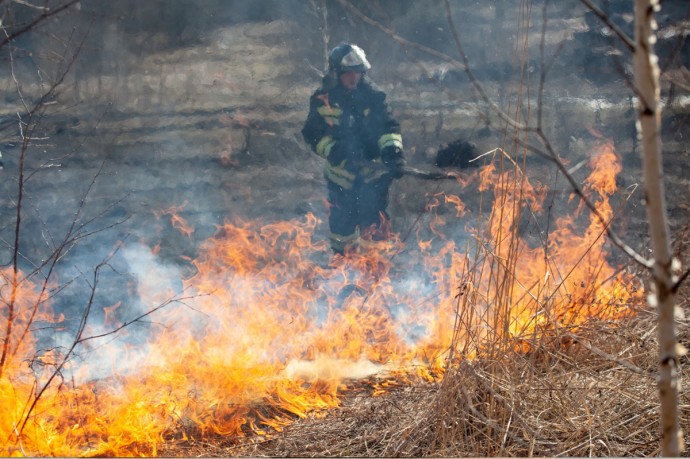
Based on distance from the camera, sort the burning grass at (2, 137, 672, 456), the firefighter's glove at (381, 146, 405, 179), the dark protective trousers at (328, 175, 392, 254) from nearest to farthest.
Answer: the burning grass at (2, 137, 672, 456), the firefighter's glove at (381, 146, 405, 179), the dark protective trousers at (328, 175, 392, 254)

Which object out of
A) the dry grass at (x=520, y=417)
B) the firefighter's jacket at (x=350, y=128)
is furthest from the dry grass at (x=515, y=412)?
the firefighter's jacket at (x=350, y=128)

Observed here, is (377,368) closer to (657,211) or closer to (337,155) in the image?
(337,155)

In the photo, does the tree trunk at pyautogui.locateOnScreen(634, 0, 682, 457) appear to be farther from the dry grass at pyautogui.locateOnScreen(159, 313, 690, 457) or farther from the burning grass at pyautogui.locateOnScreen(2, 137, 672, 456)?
the dry grass at pyautogui.locateOnScreen(159, 313, 690, 457)

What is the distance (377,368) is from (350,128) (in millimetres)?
3143

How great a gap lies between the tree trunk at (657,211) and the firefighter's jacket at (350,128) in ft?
19.3

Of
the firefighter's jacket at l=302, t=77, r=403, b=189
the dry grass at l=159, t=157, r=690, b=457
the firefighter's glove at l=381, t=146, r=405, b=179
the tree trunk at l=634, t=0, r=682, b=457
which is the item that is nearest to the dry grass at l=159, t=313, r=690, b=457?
the dry grass at l=159, t=157, r=690, b=457

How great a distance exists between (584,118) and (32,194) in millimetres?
8076

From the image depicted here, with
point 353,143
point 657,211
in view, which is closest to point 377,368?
point 353,143

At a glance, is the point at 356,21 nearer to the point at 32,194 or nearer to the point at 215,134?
the point at 215,134

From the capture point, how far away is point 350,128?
297 inches

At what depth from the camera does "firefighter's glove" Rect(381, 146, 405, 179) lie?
7.35 metres

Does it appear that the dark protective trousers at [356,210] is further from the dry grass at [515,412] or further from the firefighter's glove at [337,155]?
the dry grass at [515,412]

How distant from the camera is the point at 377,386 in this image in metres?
4.88

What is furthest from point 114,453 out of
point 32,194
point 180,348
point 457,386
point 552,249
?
point 32,194
